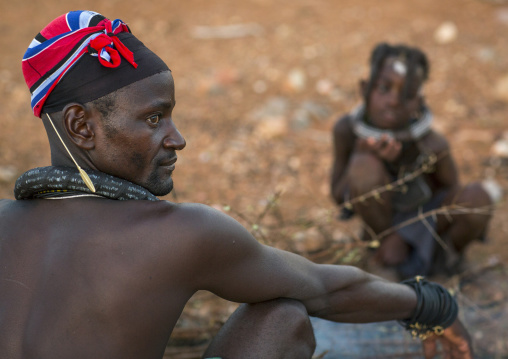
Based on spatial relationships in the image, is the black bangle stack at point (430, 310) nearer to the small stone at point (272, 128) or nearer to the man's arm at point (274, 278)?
the man's arm at point (274, 278)

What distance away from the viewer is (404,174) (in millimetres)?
3705

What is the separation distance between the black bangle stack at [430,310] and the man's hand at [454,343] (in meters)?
0.05

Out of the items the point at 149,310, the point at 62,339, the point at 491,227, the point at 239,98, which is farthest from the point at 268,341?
the point at 239,98

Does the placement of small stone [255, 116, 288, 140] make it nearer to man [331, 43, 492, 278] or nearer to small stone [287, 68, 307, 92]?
small stone [287, 68, 307, 92]

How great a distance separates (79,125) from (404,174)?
2432 millimetres

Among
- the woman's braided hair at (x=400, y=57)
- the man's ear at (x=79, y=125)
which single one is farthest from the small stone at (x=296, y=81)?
the man's ear at (x=79, y=125)

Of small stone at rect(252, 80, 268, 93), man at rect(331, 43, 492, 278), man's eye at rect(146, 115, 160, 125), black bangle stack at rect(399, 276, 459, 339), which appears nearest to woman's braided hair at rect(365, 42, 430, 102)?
man at rect(331, 43, 492, 278)

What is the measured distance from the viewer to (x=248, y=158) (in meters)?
5.18

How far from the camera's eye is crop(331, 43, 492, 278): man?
3.55m

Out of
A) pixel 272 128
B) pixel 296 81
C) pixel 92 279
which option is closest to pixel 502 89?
pixel 296 81

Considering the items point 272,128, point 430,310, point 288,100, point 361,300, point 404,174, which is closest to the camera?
point 361,300

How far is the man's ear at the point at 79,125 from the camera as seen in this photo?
1.70 m

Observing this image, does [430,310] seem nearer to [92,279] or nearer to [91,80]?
[92,279]

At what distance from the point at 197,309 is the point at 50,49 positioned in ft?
5.74
